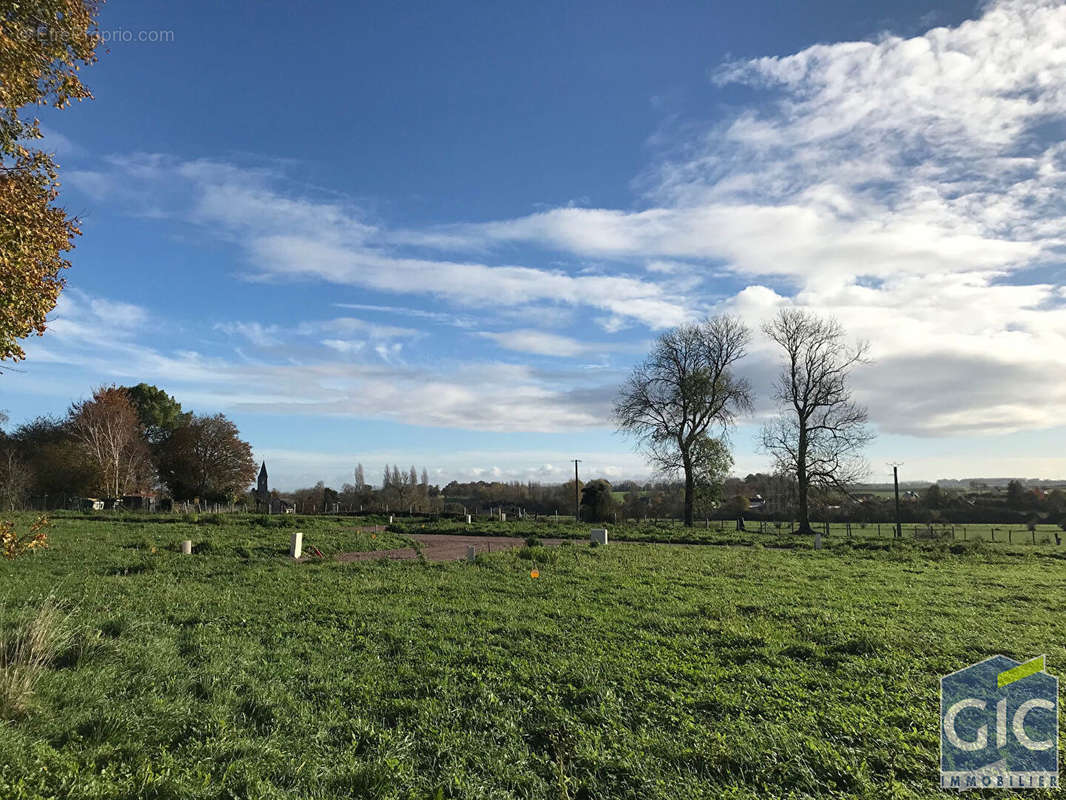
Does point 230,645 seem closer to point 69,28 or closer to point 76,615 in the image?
point 76,615

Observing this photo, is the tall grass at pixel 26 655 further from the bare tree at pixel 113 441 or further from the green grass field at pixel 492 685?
the bare tree at pixel 113 441

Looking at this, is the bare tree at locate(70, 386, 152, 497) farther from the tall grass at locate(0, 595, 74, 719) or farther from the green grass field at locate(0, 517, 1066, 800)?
the tall grass at locate(0, 595, 74, 719)

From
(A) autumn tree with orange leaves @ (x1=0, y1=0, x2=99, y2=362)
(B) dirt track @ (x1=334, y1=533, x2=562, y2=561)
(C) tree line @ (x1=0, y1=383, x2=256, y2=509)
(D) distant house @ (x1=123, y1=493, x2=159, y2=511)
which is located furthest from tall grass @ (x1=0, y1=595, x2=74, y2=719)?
(C) tree line @ (x1=0, y1=383, x2=256, y2=509)

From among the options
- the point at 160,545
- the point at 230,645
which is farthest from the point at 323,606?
the point at 160,545

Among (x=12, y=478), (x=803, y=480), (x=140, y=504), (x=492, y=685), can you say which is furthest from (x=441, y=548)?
(x=12, y=478)

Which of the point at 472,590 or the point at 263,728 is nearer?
the point at 263,728

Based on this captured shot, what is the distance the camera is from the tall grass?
512 cm

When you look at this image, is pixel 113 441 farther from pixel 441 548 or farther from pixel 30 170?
pixel 30 170

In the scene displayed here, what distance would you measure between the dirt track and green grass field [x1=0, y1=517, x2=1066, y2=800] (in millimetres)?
5830

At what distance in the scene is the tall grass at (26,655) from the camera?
5117 mm

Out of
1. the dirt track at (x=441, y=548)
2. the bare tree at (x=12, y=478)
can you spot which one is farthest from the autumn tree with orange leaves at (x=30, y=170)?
the bare tree at (x=12, y=478)

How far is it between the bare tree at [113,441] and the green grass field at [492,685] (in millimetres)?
42349

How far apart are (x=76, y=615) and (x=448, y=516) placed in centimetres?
3086

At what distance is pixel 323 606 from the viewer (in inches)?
419
